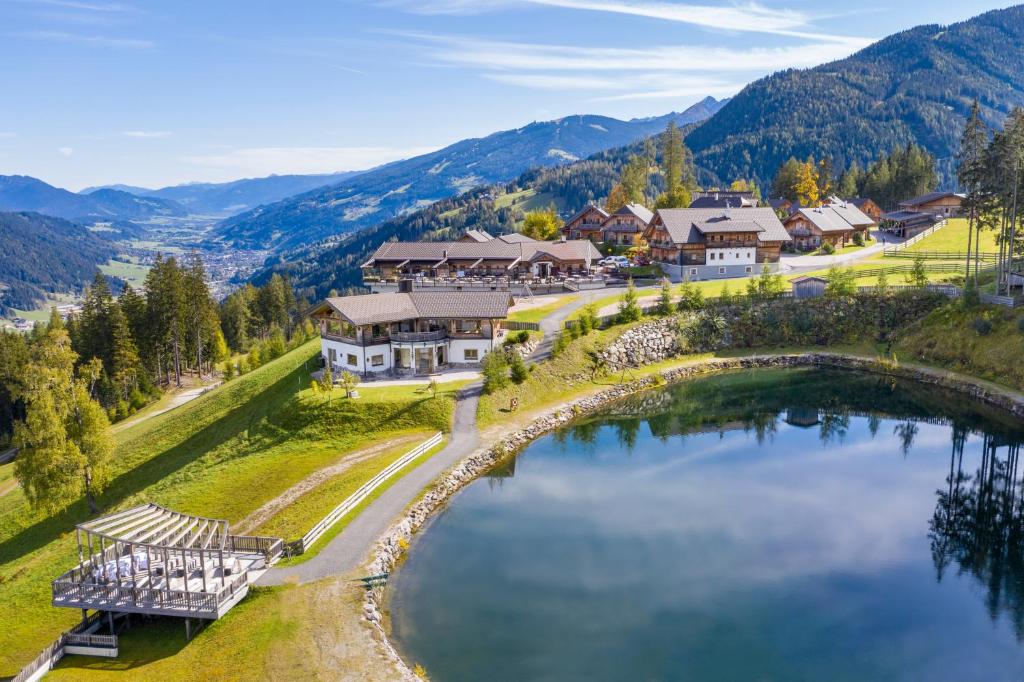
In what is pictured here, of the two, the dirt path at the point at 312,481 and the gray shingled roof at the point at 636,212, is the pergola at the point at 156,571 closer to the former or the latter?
the dirt path at the point at 312,481

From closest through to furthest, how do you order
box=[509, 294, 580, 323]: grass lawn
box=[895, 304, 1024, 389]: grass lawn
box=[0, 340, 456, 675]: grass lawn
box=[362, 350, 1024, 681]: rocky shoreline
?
box=[362, 350, 1024, 681]: rocky shoreline, box=[0, 340, 456, 675]: grass lawn, box=[895, 304, 1024, 389]: grass lawn, box=[509, 294, 580, 323]: grass lawn

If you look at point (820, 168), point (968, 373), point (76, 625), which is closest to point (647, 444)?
point (968, 373)

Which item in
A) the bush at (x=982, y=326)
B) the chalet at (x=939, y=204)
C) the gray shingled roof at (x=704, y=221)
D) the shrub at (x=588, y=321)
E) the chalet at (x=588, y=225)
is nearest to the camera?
the bush at (x=982, y=326)

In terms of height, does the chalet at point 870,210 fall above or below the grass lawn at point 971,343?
above

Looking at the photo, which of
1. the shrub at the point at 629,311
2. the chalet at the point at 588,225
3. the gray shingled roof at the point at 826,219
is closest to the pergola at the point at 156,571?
the shrub at the point at 629,311

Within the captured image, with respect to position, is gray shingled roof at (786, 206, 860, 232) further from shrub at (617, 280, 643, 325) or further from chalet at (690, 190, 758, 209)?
shrub at (617, 280, 643, 325)

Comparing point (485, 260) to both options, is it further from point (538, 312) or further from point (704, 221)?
point (704, 221)

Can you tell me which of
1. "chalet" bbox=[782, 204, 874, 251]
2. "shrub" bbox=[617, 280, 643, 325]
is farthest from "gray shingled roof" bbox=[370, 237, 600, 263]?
"chalet" bbox=[782, 204, 874, 251]
